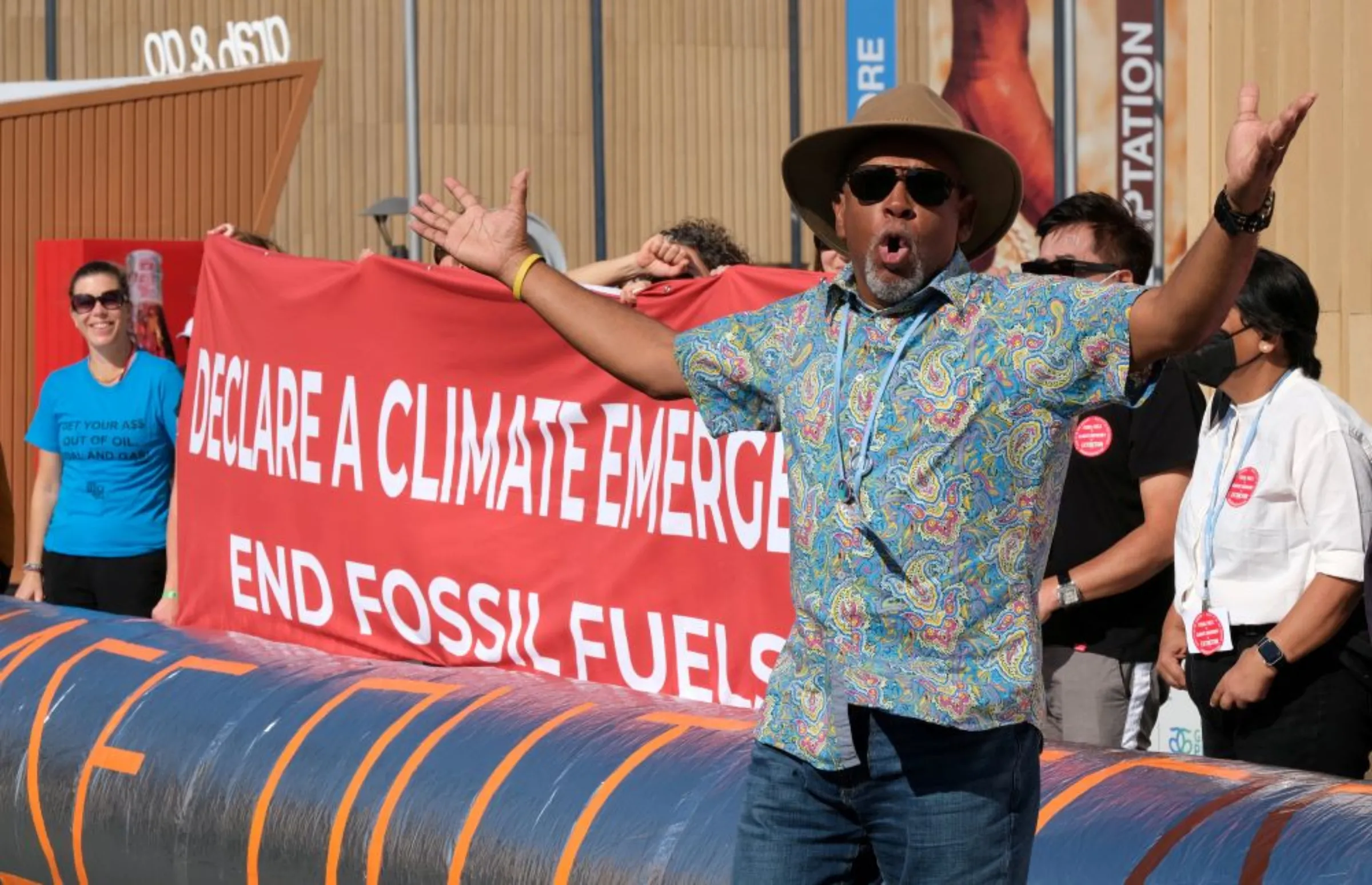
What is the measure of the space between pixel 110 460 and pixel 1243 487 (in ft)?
13.8

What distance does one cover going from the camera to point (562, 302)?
11.3ft

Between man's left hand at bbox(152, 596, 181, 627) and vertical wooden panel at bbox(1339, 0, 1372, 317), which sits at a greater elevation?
vertical wooden panel at bbox(1339, 0, 1372, 317)

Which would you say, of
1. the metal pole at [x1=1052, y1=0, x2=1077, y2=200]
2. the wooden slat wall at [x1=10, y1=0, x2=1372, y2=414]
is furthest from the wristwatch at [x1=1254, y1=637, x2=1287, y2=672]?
the wooden slat wall at [x1=10, y1=0, x2=1372, y2=414]

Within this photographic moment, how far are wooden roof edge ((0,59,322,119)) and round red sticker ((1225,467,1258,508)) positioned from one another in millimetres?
7257

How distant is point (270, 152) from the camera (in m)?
11.1

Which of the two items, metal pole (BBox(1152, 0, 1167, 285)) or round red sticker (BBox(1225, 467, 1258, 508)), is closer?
round red sticker (BBox(1225, 467, 1258, 508))

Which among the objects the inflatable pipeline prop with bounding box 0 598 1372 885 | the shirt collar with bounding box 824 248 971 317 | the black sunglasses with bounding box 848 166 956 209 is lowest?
the inflatable pipeline prop with bounding box 0 598 1372 885

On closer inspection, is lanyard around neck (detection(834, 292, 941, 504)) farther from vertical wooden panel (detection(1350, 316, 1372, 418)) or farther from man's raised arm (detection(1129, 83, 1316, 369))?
vertical wooden panel (detection(1350, 316, 1372, 418))

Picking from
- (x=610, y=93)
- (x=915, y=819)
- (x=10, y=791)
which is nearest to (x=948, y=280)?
(x=915, y=819)

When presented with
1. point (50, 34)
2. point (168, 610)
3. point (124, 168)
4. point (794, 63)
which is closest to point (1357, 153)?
point (168, 610)

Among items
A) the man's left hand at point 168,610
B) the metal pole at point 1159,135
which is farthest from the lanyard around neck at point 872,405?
the metal pole at point 1159,135

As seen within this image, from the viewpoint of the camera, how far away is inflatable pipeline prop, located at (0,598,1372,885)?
12.6 feet

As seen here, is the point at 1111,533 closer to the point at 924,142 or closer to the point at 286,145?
the point at 924,142

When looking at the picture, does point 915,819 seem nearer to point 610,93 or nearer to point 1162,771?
point 1162,771
